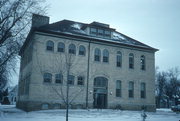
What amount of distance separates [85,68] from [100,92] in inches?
166

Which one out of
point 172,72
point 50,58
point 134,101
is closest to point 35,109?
point 50,58

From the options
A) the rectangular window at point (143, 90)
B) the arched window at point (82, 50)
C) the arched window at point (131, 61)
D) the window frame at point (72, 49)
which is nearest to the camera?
the window frame at point (72, 49)

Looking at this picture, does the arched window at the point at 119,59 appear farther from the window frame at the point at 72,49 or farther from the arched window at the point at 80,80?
the window frame at the point at 72,49

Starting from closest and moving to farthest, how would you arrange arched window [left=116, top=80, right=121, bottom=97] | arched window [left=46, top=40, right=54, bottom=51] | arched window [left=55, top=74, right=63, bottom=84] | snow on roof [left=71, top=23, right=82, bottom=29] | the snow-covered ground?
the snow-covered ground < arched window [left=55, top=74, right=63, bottom=84] < arched window [left=46, top=40, right=54, bottom=51] < arched window [left=116, top=80, right=121, bottom=97] < snow on roof [left=71, top=23, right=82, bottom=29]

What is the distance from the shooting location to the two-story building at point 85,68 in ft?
95.2

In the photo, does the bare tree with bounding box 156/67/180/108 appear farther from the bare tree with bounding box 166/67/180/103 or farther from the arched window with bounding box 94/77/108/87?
the arched window with bounding box 94/77/108/87

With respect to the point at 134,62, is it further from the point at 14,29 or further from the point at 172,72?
the point at 172,72

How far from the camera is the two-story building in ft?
95.2

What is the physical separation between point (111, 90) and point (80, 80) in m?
5.20

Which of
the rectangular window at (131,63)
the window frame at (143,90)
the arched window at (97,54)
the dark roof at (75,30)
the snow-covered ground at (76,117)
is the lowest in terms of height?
the snow-covered ground at (76,117)

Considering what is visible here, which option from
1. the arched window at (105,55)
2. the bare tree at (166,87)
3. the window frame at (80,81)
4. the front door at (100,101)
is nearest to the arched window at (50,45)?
the window frame at (80,81)

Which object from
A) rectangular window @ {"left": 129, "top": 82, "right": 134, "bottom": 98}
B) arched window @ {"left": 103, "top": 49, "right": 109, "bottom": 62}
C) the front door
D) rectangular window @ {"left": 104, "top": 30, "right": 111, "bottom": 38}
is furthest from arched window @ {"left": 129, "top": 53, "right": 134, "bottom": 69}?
the front door

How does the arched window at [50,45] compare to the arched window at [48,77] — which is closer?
the arched window at [48,77]

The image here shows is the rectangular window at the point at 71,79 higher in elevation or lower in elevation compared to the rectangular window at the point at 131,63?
lower
